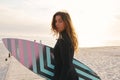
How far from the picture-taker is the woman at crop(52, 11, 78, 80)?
305 centimetres

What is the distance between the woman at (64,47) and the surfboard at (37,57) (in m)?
1.06

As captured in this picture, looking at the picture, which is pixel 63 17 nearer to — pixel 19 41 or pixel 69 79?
pixel 69 79

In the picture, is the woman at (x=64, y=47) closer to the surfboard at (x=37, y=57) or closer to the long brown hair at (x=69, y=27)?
the long brown hair at (x=69, y=27)

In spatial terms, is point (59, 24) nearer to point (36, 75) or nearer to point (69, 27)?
point (69, 27)

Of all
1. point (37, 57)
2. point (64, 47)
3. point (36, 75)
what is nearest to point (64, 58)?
point (64, 47)

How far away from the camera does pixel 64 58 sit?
3037mm

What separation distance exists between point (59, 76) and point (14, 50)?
70.5 inches

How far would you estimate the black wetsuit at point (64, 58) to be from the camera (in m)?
3.04

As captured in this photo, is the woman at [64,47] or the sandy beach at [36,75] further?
the sandy beach at [36,75]

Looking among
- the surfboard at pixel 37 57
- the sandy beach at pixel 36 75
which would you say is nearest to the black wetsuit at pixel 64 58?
the surfboard at pixel 37 57

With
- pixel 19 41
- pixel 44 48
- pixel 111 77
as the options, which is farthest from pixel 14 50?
pixel 111 77

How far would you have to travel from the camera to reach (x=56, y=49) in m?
3.11

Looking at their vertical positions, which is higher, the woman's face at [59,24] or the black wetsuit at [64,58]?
the woman's face at [59,24]

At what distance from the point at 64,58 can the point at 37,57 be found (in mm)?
1531
